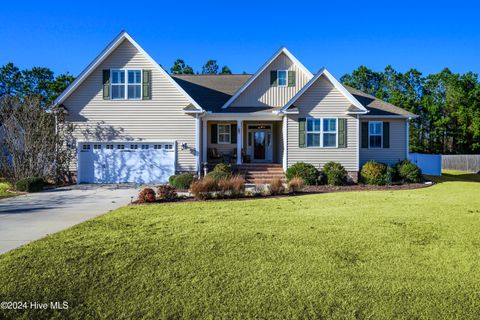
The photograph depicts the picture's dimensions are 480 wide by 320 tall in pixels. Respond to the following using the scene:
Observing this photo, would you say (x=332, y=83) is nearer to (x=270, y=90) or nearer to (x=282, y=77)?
(x=282, y=77)

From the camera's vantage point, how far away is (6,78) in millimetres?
44812

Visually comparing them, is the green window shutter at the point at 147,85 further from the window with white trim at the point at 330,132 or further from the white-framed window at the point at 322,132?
the window with white trim at the point at 330,132

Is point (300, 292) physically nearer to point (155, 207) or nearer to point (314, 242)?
point (314, 242)

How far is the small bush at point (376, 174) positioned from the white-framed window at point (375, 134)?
226 centimetres

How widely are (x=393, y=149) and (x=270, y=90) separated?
789cm

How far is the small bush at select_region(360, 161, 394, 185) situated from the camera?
15.4 meters

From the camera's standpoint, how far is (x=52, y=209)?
9.26 meters

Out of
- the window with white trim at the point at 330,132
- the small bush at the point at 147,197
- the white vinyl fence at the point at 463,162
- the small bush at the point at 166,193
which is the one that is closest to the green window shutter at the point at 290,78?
the window with white trim at the point at 330,132

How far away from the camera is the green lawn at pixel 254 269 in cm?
338

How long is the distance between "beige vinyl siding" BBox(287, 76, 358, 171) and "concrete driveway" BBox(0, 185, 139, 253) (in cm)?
837

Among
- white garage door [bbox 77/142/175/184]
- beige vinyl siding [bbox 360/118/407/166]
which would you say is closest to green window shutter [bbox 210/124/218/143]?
white garage door [bbox 77/142/175/184]

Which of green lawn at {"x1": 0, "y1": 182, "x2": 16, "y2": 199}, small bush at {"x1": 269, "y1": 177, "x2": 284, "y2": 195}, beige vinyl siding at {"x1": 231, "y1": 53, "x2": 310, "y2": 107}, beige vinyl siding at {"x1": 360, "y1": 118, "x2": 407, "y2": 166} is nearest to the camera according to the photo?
small bush at {"x1": 269, "y1": 177, "x2": 284, "y2": 195}

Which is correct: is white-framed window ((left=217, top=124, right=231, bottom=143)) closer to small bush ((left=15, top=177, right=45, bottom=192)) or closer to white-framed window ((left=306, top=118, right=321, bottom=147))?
white-framed window ((left=306, top=118, right=321, bottom=147))

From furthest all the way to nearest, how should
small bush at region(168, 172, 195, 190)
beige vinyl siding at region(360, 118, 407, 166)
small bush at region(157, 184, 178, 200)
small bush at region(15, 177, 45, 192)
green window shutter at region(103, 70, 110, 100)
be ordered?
beige vinyl siding at region(360, 118, 407, 166)
green window shutter at region(103, 70, 110, 100)
small bush at region(168, 172, 195, 190)
small bush at region(15, 177, 45, 192)
small bush at region(157, 184, 178, 200)
